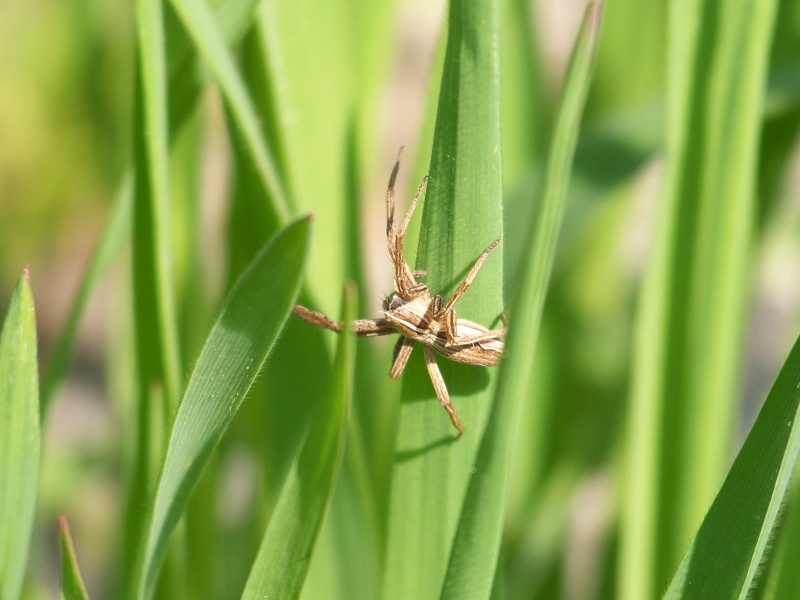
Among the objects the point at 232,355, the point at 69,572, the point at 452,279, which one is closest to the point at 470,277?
the point at 452,279

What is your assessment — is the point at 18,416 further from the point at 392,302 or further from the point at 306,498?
the point at 392,302

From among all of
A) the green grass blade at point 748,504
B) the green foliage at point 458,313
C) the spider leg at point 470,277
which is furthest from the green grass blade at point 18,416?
the green grass blade at point 748,504

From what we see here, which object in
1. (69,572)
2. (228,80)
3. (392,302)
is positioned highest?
(228,80)

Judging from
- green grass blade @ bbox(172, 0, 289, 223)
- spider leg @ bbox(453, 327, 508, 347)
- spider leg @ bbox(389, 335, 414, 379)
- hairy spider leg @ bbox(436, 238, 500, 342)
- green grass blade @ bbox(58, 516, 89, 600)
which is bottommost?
green grass blade @ bbox(58, 516, 89, 600)

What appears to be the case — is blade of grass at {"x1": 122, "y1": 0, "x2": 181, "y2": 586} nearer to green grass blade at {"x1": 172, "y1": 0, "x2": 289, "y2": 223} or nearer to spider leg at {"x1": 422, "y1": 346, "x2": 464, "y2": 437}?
green grass blade at {"x1": 172, "y1": 0, "x2": 289, "y2": 223}

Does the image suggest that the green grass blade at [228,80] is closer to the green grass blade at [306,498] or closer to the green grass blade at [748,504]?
the green grass blade at [306,498]

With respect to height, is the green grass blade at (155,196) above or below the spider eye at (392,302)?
above

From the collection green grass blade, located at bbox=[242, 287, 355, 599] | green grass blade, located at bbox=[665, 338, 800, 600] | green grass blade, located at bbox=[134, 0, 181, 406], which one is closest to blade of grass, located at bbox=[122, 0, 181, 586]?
green grass blade, located at bbox=[134, 0, 181, 406]
